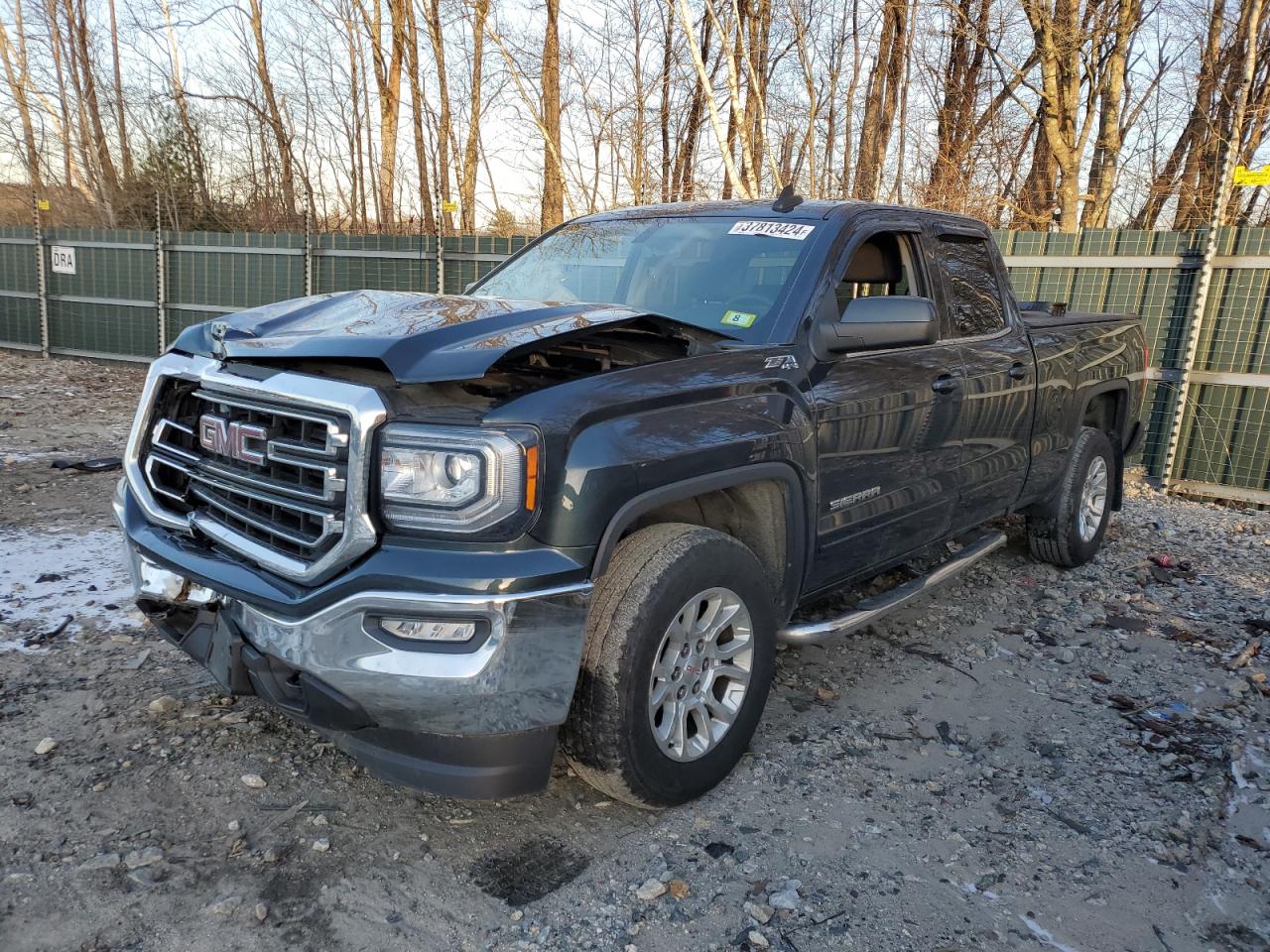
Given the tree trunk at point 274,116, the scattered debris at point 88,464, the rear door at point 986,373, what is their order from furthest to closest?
1. the tree trunk at point 274,116
2. the scattered debris at point 88,464
3. the rear door at point 986,373

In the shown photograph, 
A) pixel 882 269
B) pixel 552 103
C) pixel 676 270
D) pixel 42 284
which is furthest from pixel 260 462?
pixel 42 284

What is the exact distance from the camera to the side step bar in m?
3.18

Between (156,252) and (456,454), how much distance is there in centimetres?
1400

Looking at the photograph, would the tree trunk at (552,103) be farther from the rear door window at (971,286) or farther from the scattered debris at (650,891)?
the scattered debris at (650,891)

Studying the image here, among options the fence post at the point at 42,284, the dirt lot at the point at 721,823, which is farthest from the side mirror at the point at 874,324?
the fence post at the point at 42,284

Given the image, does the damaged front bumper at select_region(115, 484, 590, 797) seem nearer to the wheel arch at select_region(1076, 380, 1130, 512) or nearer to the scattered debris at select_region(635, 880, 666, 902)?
the scattered debris at select_region(635, 880, 666, 902)

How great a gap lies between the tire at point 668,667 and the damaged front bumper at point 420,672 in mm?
168

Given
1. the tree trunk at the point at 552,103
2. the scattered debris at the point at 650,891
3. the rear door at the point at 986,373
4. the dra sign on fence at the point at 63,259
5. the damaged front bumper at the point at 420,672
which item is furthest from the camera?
the dra sign on fence at the point at 63,259

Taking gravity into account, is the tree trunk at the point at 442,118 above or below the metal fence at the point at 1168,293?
above

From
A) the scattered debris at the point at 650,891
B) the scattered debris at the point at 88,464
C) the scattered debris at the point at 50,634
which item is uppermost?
the scattered debris at the point at 650,891

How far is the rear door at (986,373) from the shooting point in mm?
4184

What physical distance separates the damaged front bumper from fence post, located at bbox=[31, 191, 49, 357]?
51.3ft

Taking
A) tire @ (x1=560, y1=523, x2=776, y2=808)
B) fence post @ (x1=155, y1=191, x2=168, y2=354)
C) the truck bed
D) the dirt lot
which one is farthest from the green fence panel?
tire @ (x1=560, y1=523, x2=776, y2=808)

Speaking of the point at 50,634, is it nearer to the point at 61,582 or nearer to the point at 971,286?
the point at 61,582
